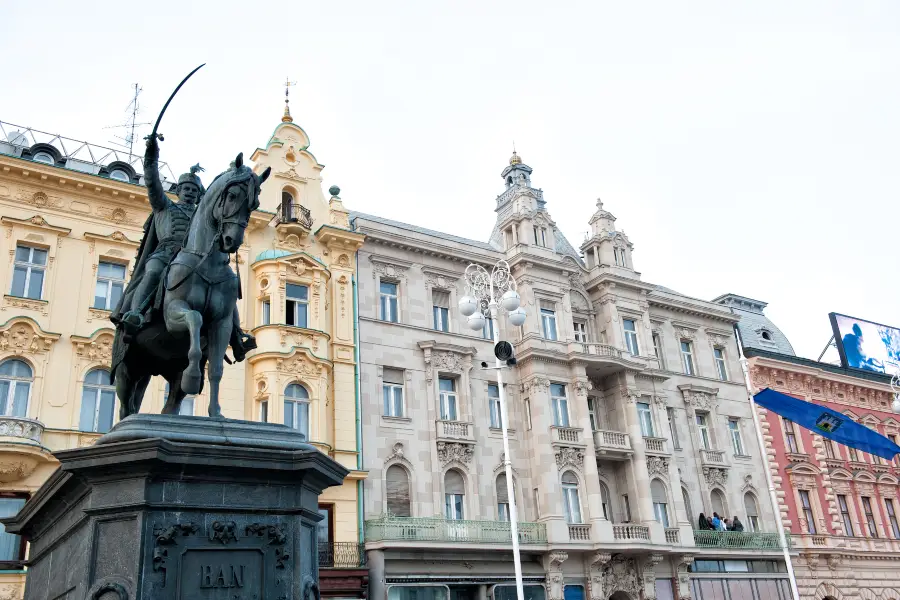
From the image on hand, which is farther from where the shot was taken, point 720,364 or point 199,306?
point 720,364

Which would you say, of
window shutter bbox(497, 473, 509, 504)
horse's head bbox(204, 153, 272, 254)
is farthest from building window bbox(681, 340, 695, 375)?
horse's head bbox(204, 153, 272, 254)

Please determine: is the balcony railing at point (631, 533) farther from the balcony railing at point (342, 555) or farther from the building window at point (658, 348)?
the balcony railing at point (342, 555)

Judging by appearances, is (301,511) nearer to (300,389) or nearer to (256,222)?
(300,389)

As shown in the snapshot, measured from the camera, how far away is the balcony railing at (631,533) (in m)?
33.1

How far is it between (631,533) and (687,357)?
11.6 meters

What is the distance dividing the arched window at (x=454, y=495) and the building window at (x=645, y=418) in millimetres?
9777

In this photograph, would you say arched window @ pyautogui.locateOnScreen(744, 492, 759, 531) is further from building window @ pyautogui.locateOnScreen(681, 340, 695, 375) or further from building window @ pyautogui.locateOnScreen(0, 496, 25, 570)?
→ building window @ pyautogui.locateOnScreen(0, 496, 25, 570)

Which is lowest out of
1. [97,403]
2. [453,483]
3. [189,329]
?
[189,329]

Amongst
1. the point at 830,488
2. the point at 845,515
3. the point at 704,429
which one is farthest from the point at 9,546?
the point at 845,515

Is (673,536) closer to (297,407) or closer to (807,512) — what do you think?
(807,512)

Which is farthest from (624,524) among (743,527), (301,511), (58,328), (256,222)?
(301,511)

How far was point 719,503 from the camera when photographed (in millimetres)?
39250

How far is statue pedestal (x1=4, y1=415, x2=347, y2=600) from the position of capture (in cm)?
715

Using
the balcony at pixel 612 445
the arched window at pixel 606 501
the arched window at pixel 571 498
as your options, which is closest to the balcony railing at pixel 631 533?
the arched window at pixel 571 498
